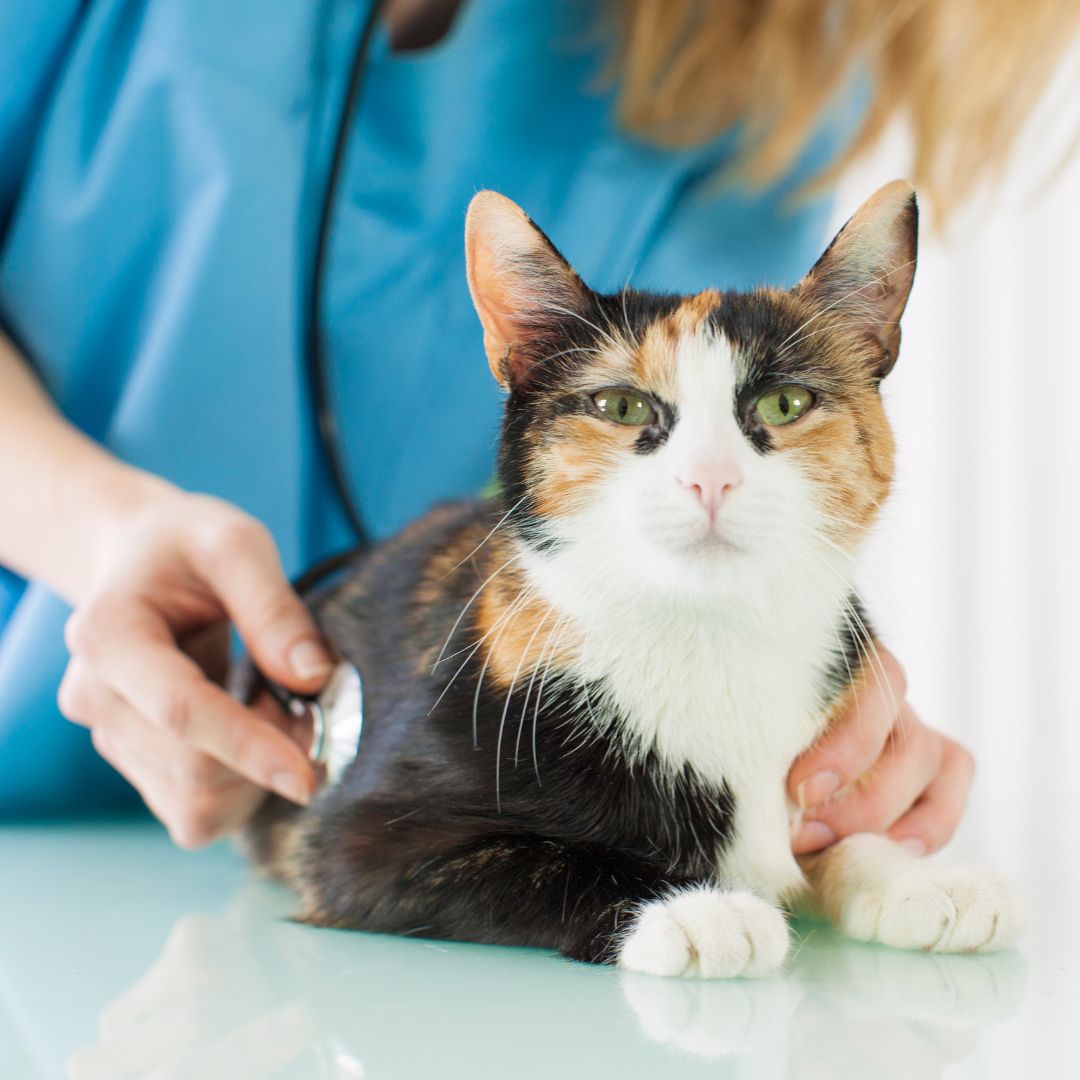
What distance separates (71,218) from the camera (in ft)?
3.74

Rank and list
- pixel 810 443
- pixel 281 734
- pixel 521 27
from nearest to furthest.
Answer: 1. pixel 810 443
2. pixel 281 734
3. pixel 521 27

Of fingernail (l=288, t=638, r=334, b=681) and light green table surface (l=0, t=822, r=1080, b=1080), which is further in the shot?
fingernail (l=288, t=638, r=334, b=681)

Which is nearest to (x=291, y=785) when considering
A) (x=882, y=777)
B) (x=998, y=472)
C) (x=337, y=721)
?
(x=337, y=721)

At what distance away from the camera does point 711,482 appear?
58 cm

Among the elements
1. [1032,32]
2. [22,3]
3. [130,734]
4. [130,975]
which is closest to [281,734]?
[130,734]

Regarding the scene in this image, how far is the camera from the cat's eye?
0.63m

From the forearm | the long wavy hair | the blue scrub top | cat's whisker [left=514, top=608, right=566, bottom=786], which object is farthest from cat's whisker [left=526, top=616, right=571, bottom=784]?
the long wavy hair

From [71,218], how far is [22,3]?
0.20m

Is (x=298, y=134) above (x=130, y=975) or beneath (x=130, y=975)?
above

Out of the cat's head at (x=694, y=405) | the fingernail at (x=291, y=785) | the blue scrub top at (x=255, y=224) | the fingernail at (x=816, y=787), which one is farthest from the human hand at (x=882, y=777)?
the blue scrub top at (x=255, y=224)

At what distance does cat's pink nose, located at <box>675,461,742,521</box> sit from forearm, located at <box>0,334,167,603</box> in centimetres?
55

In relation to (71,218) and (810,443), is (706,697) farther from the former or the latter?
(71,218)

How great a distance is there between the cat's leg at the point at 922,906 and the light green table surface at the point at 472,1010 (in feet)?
0.04

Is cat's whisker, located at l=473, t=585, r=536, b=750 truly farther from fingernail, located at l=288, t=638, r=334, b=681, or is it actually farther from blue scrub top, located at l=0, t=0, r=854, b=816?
blue scrub top, located at l=0, t=0, r=854, b=816
